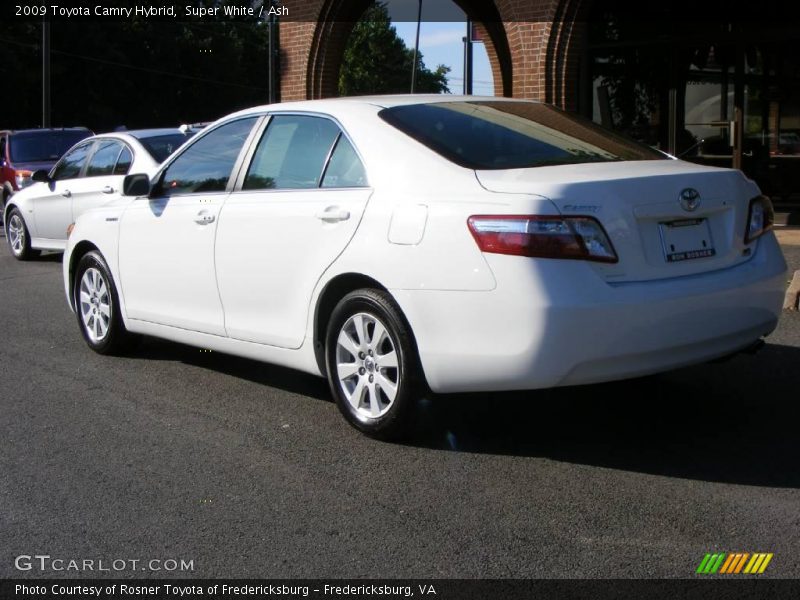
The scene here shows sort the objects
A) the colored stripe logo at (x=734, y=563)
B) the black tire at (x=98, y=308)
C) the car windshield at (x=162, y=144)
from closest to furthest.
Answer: the colored stripe logo at (x=734, y=563) < the black tire at (x=98, y=308) < the car windshield at (x=162, y=144)

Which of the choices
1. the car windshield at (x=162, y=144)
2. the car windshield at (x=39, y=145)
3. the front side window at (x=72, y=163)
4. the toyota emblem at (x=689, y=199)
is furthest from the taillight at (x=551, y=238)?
the car windshield at (x=39, y=145)

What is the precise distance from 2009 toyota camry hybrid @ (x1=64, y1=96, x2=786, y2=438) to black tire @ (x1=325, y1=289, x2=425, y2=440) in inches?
0.4

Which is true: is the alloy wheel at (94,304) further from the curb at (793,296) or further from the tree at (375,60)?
the tree at (375,60)

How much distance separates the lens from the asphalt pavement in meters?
4.03

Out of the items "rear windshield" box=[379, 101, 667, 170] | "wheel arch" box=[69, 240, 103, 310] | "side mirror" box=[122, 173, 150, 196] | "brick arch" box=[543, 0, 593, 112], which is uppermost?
"brick arch" box=[543, 0, 593, 112]

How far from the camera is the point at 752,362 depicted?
271 inches

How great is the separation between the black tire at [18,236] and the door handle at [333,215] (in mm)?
9862

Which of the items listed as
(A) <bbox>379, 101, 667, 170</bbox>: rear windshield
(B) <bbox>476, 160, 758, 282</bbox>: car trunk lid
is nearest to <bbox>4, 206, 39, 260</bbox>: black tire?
(A) <bbox>379, 101, 667, 170</bbox>: rear windshield

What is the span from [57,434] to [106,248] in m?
1.89

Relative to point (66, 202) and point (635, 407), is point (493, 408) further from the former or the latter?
point (66, 202)

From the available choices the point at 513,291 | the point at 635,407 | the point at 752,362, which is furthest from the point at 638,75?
the point at 513,291

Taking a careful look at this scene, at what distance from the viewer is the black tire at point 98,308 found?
7.40 m

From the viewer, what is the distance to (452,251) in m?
4.86

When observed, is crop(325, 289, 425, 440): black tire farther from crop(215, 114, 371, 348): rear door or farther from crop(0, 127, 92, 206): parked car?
crop(0, 127, 92, 206): parked car
